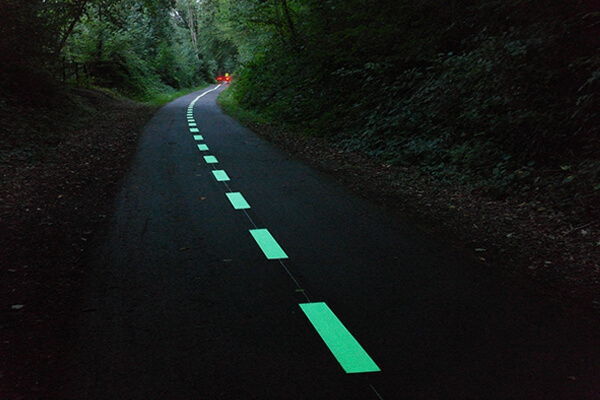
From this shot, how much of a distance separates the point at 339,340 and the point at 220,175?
19.9ft

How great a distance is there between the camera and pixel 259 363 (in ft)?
10.2

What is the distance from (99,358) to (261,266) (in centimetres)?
189

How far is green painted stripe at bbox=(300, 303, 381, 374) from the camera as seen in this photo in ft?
10.1

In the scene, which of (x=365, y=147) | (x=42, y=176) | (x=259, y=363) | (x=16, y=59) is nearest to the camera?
(x=259, y=363)

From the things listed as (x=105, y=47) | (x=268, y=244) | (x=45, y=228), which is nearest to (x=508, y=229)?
(x=268, y=244)

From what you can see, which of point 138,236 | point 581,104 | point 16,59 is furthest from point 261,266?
point 16,59

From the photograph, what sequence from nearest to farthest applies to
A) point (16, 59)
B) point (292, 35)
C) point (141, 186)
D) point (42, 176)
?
point (141, 186) < point (42, 176) < point (16, 59) < point (292, 35)

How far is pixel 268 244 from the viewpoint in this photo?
542 cm

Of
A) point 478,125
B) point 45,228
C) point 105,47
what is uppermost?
point 105,47

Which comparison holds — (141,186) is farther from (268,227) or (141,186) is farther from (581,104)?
(581,104)

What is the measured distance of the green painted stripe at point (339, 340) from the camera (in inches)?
121

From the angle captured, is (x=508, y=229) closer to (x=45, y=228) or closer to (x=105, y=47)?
(x=45, y=228)

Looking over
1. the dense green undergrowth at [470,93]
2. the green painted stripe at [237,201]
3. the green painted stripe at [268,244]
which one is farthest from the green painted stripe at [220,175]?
the dense green undergrowth at [470,93]

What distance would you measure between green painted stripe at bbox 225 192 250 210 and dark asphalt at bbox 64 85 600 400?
1.14ft
